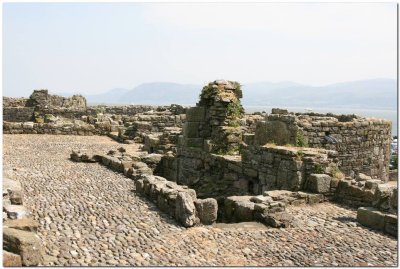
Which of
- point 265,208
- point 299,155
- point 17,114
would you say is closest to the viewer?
point 265,208

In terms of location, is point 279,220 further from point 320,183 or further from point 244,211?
point 320,183

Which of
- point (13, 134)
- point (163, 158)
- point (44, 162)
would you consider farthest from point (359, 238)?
point (13, 134)

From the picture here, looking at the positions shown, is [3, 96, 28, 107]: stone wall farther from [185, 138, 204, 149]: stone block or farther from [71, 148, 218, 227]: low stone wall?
[71, 148, 218, 227]: low stone wall

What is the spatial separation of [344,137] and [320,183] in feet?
17.7

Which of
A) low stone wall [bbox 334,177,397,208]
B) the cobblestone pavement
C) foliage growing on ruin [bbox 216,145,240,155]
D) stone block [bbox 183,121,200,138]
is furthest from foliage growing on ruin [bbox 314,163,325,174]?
stone block [bbox 183,121,200,138]

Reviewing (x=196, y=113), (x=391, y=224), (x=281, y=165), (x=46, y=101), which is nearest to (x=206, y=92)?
(x=196, y=113)

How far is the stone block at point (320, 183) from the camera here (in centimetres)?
1171

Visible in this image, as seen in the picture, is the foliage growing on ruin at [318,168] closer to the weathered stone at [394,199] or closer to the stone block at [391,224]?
the weathered stone at [394,199]

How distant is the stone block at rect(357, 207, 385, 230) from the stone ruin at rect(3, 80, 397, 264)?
0.07ft

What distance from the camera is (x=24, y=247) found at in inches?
252

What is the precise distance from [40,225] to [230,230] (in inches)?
139

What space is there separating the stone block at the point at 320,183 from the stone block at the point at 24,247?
23.9ft

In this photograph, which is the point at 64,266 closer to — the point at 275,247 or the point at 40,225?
the point at 40,225

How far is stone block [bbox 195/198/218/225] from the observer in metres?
9.31
